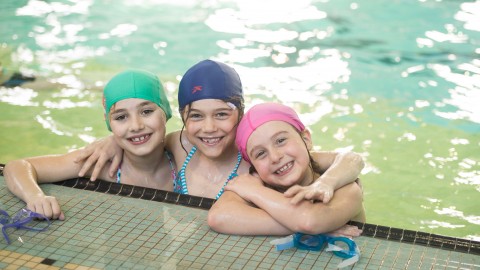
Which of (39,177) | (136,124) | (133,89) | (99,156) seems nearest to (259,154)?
(136,124)

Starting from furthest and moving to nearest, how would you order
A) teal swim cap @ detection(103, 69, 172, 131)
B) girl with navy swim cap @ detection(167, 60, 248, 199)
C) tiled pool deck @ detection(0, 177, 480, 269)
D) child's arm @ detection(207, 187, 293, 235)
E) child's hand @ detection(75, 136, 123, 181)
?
child's hand @ detection(75, 136, 123, 181) → teal swim cap @ detection(103, 69, 172, 131) → girl with navy swim cap @ detection(167, 60, 248, 199) → child's arm @ detection(207, 187, 293, 235) → tiled pool deck @ detection(0, 177, 480, 269)

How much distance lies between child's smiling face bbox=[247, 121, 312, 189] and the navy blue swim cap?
420 millimetres

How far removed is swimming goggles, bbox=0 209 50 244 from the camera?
335 cm

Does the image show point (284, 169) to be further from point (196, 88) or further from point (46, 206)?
point (46, 206)

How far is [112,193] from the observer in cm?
378

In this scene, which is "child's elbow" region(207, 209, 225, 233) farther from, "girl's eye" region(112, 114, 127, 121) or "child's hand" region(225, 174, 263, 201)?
"girl's eye" region(112, 114, 127, 121)

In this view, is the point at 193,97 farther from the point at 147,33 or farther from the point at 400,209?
the point at 147,33

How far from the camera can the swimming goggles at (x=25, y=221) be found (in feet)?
11.0

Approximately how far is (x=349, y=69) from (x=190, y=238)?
16.6 ft

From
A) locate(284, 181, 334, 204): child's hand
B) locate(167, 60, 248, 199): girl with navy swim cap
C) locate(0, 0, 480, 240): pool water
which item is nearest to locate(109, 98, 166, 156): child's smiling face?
locate(167, 60, 248, 199): girl with navy swim cap

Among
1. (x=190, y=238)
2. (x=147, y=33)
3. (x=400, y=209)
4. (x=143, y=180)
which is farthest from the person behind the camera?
(x=147, y=33)

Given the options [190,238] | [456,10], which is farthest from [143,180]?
[456,10]

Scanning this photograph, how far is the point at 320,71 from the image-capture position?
26.1ft

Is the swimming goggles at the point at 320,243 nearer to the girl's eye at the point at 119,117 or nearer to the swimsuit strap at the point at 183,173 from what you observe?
the swimsuit strap at the point at 183,173
